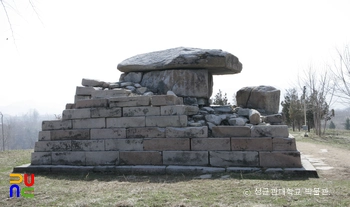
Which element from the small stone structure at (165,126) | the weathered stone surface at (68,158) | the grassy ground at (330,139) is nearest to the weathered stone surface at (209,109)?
the small stone structure at (165,126)

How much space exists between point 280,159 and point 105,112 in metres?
4.36

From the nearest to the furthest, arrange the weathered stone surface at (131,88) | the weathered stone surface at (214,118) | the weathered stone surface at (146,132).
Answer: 1. the weathered stone surface at (146,132)
2. the weathered stone surface at (214,118)
3. the weathered stone surface at (131,88)

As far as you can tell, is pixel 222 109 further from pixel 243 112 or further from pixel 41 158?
pixel 41 158

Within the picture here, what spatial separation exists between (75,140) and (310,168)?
18.5ft

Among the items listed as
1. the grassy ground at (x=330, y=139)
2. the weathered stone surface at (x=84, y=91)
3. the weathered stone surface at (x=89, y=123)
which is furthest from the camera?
the grassy ground at (x=330, y=139)

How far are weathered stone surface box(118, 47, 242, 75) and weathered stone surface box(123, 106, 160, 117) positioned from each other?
4.99 feet

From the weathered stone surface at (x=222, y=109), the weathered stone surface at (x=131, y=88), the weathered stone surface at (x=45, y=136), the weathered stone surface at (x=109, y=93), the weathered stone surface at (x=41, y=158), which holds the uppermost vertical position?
the weathered stone surface at (x=131, y=88)

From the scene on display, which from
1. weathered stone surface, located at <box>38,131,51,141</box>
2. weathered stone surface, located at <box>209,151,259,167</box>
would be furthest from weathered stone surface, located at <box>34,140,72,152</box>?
weathered stone surface, located at <box>209,151,259,167</box>

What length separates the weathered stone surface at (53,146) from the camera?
7645 mm

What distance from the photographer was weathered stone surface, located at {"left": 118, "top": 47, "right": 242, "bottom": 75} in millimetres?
7941

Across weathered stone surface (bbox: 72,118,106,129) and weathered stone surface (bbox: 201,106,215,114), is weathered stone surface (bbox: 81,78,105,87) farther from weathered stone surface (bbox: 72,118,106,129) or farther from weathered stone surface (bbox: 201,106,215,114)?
weathered stone surface (bbox: 201,106,215,114)

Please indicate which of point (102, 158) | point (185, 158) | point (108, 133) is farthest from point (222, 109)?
point (102, 158)

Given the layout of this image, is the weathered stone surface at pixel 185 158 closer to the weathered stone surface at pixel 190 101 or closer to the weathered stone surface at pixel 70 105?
the weathered stone surface at pixel 190 101

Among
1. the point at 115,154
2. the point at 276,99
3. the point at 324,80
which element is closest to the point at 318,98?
the point at 324,80
